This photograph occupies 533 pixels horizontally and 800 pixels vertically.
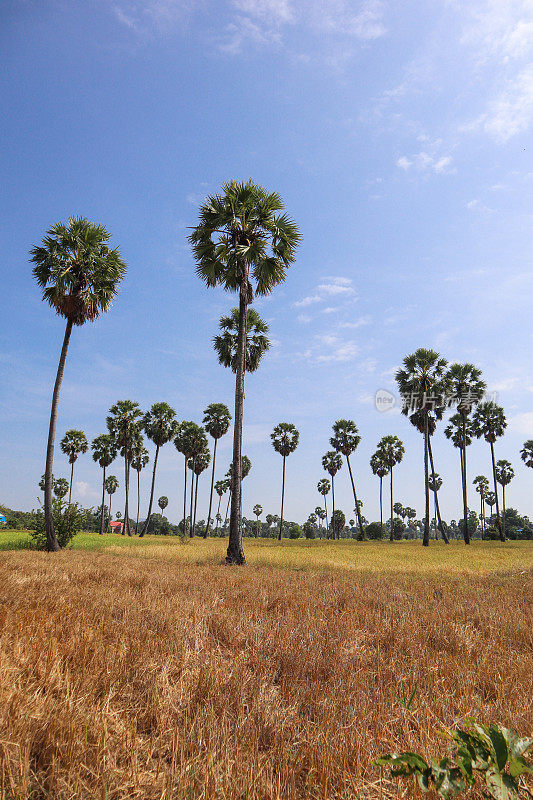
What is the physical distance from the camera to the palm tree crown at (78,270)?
21.3m

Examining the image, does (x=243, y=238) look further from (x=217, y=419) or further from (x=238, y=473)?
(x=217, y=419)

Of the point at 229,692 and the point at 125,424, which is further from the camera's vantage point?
the point at 125,424

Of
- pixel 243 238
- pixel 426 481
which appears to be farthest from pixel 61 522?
pixel 426 481

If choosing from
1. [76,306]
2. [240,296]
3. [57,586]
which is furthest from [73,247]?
[57,586]

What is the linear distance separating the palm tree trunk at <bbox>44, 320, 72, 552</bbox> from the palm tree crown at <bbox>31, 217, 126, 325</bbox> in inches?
72.3

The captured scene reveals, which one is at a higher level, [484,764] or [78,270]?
[78,270]

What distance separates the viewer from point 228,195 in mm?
19109

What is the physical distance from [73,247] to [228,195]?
9333 millimetres

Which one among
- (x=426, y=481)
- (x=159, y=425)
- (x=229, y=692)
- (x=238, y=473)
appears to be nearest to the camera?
(x=229, y=692)

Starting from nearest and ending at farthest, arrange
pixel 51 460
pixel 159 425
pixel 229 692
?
pixel 229 692
pixel 51 460
pixel 159 425

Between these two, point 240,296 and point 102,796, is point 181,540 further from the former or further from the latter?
point 102,796

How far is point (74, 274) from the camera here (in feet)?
71.3

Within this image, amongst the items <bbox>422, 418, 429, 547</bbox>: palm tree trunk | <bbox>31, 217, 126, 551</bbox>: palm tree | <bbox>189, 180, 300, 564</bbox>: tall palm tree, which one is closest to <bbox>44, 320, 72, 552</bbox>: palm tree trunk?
<bbox>31, 217, 126, 551</bbox>: palm tree

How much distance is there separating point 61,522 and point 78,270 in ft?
45.7
